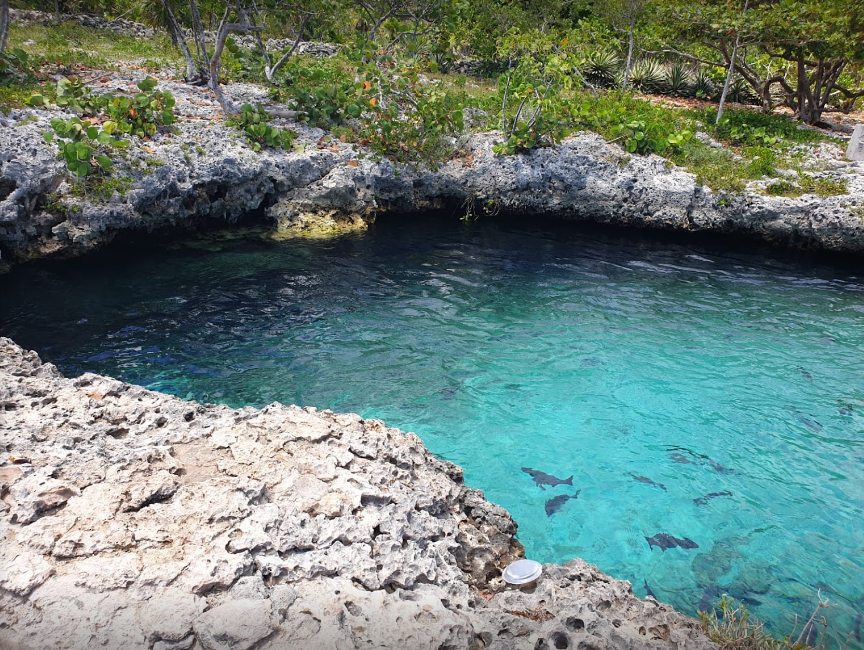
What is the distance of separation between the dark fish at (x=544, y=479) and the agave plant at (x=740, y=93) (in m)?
22.4

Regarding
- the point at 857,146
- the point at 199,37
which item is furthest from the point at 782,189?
the point at 199,37

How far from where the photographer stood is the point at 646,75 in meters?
22.9

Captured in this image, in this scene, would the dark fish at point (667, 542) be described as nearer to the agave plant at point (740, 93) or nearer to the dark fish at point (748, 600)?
the dark fish at point (748, 600)

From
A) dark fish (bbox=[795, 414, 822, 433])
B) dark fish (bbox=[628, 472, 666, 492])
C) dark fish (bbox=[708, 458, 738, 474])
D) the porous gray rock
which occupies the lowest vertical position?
dark fish (bbox=[628, 472, 666, 492])

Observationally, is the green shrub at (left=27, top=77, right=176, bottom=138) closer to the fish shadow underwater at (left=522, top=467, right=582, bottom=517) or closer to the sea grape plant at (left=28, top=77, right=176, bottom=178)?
the sea grape plant at (left=28, top=77, right=176, bottom=178)

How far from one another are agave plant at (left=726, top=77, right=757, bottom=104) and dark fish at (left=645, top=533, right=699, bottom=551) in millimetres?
22711

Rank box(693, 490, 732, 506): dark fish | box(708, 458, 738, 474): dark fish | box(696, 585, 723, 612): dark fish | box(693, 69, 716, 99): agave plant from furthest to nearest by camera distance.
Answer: box(693, 69, 716, 99): agave plant, box(708, 458, 738, 474): dark fish, box(693, 490, 732, 506): dark fish, box(696, 585, 723, 612): dark fish

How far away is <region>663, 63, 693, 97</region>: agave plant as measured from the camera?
22969 millimetres

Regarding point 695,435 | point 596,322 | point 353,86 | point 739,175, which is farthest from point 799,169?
point 353,86

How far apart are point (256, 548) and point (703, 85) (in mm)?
25339

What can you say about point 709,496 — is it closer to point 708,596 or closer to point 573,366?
point 708,596

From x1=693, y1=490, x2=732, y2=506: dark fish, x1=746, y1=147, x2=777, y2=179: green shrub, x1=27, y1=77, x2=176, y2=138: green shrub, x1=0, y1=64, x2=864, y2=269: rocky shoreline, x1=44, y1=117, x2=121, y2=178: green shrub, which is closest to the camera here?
x1=693, y1=490, x2=732, y2=506: dark fish

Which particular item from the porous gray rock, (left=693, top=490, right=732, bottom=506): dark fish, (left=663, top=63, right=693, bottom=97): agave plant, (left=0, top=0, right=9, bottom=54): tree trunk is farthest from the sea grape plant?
(left=663, top=63, right=693, bottom=97): agave plant

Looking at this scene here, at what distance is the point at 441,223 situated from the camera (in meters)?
15.8
